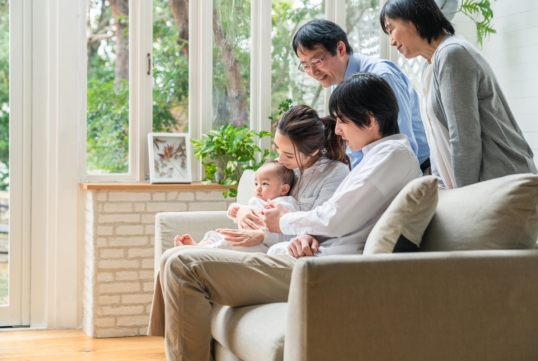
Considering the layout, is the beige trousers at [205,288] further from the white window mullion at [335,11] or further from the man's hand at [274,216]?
the white window mullion at [335,11]

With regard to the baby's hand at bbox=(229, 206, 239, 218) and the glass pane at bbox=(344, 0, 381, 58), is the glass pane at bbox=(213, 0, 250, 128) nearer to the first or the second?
the glass pane at bbox=(344, 0, 381, 58)

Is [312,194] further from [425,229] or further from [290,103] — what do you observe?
[290,103]

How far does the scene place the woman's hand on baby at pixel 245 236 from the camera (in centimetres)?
264

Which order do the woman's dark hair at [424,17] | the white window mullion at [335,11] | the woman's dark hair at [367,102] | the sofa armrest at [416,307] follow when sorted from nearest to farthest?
the sofa armrest at [416,307] → the woman's dark hair at [367,102] → the woman's dark hair at [424,17] → the white window mullion at [335,11]

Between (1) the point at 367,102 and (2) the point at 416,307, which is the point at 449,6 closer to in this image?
(1) the point at 367,102

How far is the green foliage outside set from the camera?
3943 millimetres

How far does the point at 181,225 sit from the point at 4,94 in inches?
62.3

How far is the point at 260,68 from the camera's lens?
4254 millimetres

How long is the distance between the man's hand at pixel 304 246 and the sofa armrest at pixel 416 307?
60cm

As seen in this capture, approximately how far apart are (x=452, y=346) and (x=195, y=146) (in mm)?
2589

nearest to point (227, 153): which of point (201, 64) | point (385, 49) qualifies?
point (201, 64)

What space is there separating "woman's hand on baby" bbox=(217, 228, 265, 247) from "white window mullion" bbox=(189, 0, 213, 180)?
5.22 feet

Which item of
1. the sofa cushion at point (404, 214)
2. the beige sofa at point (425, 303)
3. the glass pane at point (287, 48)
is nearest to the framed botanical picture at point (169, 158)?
the glass pane at point (287, 48)

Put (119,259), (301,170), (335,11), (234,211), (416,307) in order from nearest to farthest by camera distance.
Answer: (416,307)
(301,170)
(234,211)
(119,259)
(335,11)
